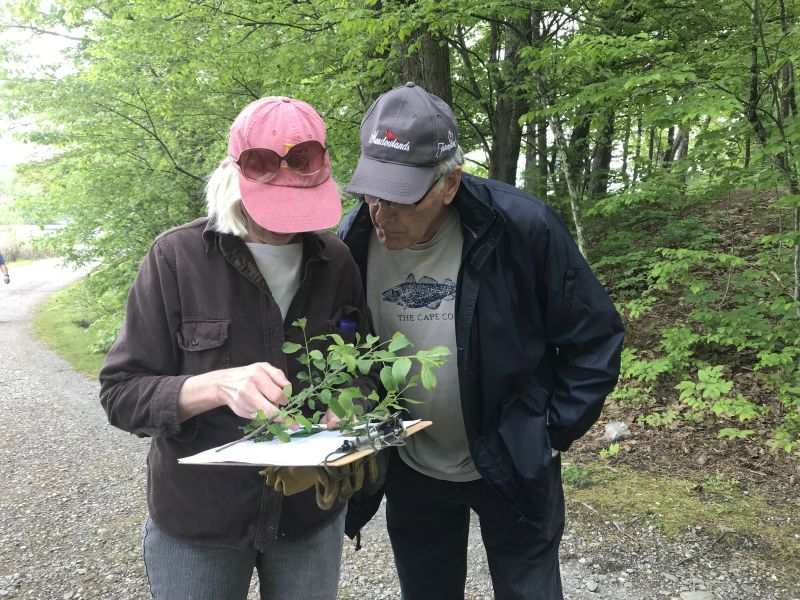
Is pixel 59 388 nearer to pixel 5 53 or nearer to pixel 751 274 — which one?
pixel 5 53

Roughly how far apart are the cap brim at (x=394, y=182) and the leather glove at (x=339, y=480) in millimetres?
646

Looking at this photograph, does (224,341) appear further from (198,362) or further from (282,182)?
(282,182)

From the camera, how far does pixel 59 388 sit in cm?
741

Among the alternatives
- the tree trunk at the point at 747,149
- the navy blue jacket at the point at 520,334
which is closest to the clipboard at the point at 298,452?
the navy blue jacket at the point at 520,334

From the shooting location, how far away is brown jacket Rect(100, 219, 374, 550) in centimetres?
128

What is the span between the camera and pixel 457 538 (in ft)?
6.34

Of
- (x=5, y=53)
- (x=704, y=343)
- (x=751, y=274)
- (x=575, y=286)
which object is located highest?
(x=5, y=53)

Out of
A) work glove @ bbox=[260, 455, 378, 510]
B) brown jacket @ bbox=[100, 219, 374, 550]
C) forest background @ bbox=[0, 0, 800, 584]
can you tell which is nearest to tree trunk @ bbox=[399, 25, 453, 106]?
forest background @ bbox=[0, 0, 800, 584]

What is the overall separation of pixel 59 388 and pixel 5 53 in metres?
4.80

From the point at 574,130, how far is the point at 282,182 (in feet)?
22.4

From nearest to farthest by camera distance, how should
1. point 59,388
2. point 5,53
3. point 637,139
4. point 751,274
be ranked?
point 751,274
point 59,388
point 5,53
point 637,139

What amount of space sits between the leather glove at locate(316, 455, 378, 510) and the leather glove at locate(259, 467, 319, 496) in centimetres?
2

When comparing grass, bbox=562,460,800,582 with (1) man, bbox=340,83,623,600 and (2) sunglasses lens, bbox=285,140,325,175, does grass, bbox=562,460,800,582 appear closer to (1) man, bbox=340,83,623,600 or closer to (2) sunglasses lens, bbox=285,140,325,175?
(1) man, bbox=340,83,623,600

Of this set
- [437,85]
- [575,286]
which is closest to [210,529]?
[575,286]
